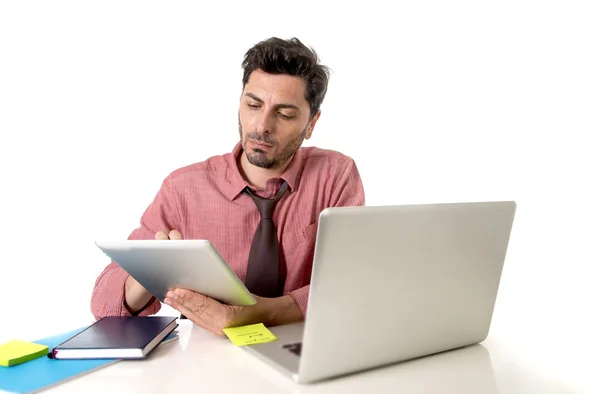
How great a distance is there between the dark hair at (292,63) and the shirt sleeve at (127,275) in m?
0.61

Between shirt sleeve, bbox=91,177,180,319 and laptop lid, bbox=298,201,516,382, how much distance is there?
3.13ft

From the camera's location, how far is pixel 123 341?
5.03 ft

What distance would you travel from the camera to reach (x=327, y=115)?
12.8 ft

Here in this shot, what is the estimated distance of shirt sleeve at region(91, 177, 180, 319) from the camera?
204 cm

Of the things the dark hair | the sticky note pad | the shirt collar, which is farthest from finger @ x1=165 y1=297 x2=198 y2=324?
the dark hair

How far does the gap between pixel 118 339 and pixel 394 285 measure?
2.40ft

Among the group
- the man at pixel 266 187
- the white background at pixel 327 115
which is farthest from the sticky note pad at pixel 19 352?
the white background at pixel 327 115

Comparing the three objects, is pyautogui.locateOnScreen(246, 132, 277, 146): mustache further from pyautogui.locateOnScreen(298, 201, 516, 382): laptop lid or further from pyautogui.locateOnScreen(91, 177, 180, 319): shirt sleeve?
pyautogui.locateOnScreen(298, 201, 516, 382): laptop lid

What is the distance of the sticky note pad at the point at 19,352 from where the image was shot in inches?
56.6

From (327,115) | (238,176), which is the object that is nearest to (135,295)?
(238,176)

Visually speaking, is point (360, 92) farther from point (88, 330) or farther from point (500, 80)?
point (88, 330)

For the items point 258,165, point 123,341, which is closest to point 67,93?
point 258,165

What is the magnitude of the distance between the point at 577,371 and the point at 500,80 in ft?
7.97

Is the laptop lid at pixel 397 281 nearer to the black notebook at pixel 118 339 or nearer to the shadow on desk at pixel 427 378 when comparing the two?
the shadow on desk at pixel 427 378
